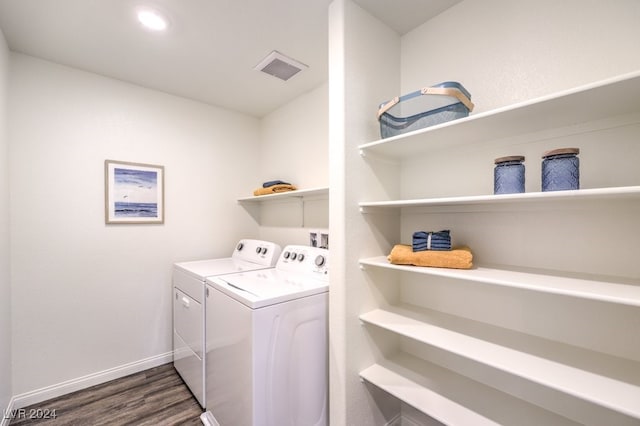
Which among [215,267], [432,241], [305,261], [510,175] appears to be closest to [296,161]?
[305,261]

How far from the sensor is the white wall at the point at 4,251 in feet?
5.39

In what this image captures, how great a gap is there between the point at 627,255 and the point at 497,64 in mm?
1005

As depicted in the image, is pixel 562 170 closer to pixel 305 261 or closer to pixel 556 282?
pixel 556 282

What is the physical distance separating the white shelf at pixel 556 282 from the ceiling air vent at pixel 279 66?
1.65m

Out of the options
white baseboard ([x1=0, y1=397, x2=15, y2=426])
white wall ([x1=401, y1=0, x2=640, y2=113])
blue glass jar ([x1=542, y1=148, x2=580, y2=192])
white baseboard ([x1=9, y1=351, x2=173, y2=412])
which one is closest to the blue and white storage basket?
white wall ([x1=401, y1=0, x2=640, y2=113])

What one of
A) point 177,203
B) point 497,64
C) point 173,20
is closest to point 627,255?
point 497,64

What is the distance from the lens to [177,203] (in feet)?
8.16

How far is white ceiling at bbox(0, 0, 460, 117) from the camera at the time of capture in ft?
4.80

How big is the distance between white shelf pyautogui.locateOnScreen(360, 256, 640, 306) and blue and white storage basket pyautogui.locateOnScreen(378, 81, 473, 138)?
0.69 meters

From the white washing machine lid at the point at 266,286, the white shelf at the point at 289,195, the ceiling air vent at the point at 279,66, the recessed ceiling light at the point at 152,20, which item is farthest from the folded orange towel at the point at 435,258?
the recessed ceiling light at the point at 152,20

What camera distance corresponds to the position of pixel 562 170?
37.4 inches

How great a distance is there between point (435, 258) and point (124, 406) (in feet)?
7.56

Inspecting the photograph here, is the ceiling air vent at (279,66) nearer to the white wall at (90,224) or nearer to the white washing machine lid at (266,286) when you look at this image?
the white wall at (90,224)

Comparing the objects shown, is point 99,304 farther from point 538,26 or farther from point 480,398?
point 538,26
